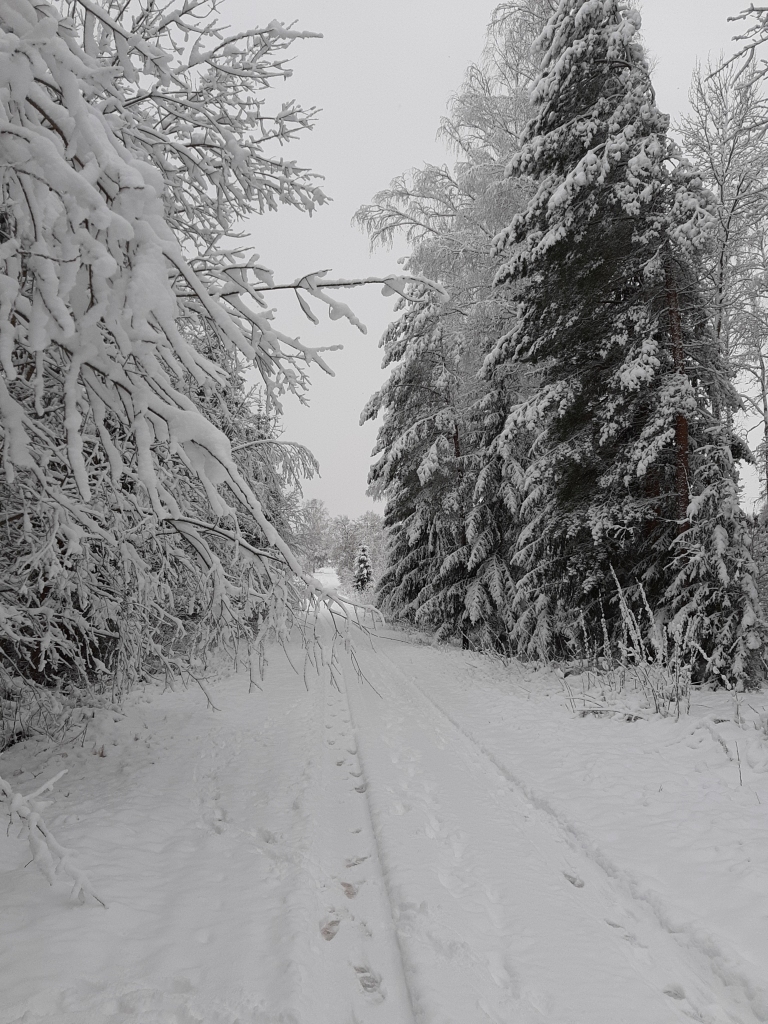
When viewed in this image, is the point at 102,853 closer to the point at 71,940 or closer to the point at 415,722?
the point at 71,940

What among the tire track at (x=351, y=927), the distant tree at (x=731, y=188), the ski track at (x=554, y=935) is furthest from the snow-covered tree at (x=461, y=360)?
the tire track at (x=351, y=927)

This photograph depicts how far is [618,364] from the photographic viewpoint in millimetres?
7508

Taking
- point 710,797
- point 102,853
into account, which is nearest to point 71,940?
point 102,853

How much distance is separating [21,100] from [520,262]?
7861 millimetres

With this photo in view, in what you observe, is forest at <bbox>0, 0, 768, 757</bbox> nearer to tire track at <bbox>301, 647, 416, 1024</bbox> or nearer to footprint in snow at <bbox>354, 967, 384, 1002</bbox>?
tire track at <bbox>301, 647, 416, 1024</bbox>

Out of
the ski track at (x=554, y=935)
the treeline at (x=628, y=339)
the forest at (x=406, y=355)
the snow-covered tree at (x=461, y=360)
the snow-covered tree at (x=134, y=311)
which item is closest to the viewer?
the snow-covered tree at (x=134, y=311)

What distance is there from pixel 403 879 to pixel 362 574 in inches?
1614

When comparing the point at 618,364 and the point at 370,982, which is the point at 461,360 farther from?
the point at 370,982

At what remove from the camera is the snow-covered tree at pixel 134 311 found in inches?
58.5

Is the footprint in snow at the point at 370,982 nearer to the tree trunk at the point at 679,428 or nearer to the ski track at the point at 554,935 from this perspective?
the ski track at the point at 554,935

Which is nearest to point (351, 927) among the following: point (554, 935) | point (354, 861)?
point (354, 861)

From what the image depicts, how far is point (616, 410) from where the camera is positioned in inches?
291

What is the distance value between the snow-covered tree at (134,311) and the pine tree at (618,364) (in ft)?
16.1

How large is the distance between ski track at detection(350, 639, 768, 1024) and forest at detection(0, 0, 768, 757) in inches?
58.9
